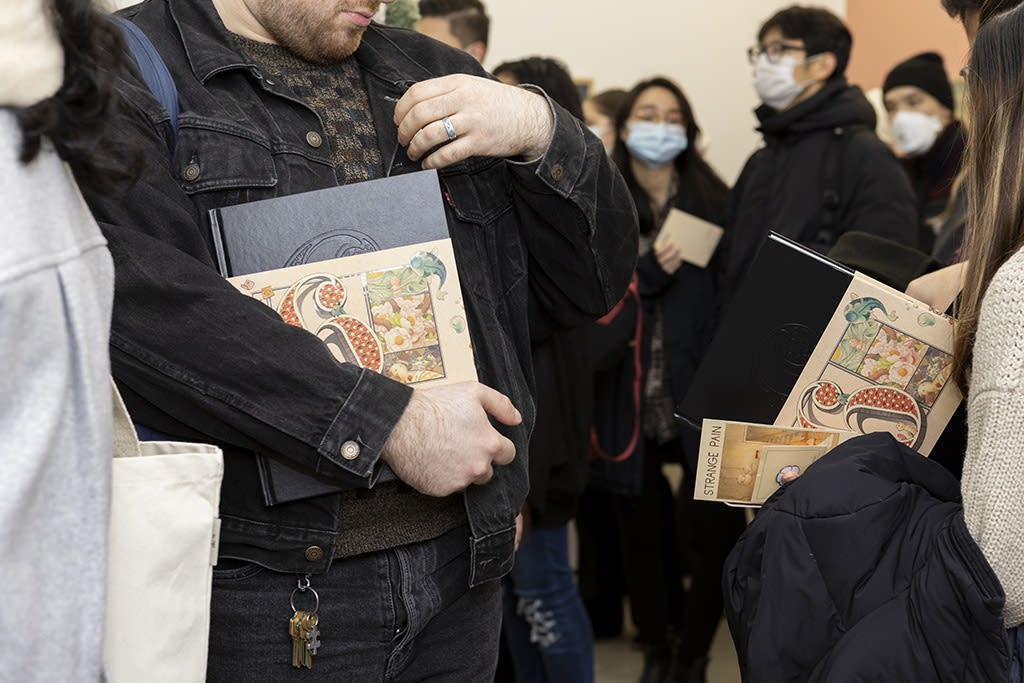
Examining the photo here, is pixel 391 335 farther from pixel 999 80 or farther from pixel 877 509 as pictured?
pixel 999 80

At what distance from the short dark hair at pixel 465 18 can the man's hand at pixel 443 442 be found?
255 cm

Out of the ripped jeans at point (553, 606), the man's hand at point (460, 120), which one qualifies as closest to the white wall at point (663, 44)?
the ripped jeans at point (553, 606)

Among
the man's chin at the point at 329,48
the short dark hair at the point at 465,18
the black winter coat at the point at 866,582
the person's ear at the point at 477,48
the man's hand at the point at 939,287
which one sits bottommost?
the black winter coat at the point at 866,582

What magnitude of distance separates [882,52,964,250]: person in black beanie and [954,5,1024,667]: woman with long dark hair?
3394 mm

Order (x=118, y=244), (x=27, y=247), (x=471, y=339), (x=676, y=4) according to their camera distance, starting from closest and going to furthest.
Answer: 1. (x=27, y=247)
2. (x=118, y=244)
3. (x=471, y=339)
4. (x=676, y=4)

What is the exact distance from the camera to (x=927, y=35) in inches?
242

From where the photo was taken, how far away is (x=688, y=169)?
3980 mm

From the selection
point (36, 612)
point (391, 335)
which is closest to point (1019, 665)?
point (391, 335)

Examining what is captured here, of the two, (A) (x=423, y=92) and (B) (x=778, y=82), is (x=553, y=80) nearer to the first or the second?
(B) (x=778, y=82)

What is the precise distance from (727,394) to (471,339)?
40cm

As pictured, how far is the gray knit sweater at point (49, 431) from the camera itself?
35.6 inches

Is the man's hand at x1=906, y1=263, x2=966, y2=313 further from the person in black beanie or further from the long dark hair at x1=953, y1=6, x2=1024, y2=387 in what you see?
the person in black beanie

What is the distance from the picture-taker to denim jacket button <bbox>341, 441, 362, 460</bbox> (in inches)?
54.2

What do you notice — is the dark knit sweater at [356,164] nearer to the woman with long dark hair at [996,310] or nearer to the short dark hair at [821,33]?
the woman with long dark hair at [996,310]
